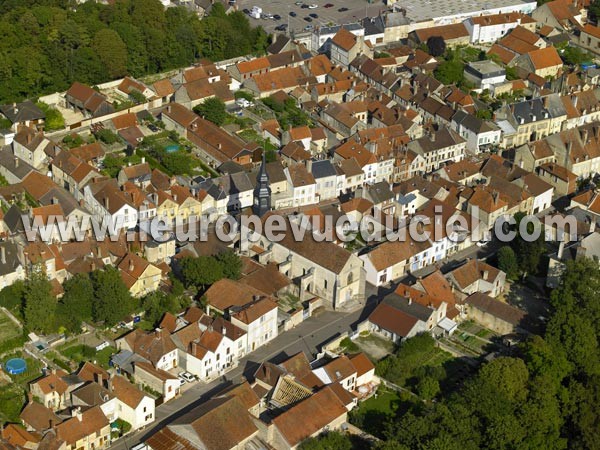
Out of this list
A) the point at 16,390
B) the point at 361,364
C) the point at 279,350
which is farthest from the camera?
the point at 279,350

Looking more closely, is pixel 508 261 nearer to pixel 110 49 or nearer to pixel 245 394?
pixel 245 394

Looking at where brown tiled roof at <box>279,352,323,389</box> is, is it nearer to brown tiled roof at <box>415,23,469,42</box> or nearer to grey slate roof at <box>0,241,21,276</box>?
grey slate roof at <box>0,241,21,276</box>

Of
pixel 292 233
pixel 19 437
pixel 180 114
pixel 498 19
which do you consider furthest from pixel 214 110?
pixel 19 437

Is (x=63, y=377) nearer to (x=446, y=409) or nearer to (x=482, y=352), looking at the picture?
(x=446, y=409)

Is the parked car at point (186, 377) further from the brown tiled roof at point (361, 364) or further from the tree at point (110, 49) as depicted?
the tree at point (110, 49)

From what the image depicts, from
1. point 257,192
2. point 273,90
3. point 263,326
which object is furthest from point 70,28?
point 263,326

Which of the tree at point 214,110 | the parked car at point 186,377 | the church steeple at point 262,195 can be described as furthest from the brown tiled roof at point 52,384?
the tree at point 214,110

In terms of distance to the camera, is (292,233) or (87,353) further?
(292,233)
